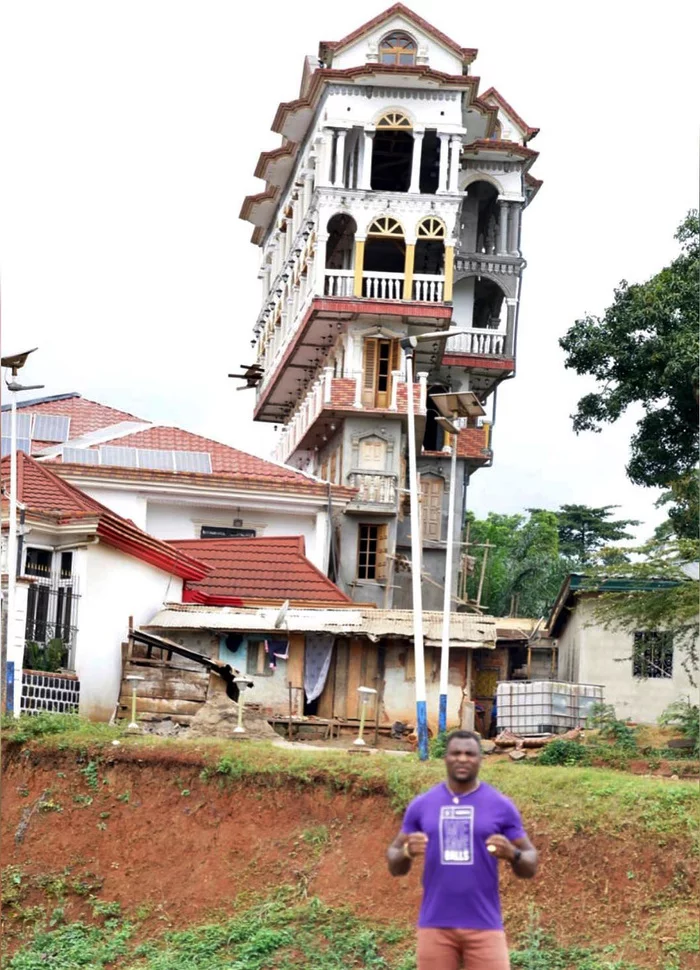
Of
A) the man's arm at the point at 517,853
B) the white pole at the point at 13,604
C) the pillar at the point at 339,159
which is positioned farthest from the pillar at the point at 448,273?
the man's arm at the point at 517,853

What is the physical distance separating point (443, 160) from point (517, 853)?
125 ft

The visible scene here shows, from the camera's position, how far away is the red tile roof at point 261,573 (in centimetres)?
3584

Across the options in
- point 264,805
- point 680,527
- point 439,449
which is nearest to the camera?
point 264,805

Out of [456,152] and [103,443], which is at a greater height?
[456,152]

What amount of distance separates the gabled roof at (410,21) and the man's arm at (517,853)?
3950 cm

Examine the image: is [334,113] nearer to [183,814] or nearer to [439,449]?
[439,449]

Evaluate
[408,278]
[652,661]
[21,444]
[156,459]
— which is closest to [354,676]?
[652,661]

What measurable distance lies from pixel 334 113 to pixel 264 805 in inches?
1053

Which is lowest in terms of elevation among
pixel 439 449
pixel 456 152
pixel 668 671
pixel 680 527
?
pixel 668 671

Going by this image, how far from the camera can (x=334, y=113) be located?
149ft

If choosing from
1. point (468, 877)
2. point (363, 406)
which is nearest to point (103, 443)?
point (363, 406)

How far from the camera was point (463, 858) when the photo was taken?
8859 mm

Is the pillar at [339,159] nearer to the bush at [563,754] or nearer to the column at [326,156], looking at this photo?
the column at [326,156]

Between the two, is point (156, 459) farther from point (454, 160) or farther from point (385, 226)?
point (454, 160)
